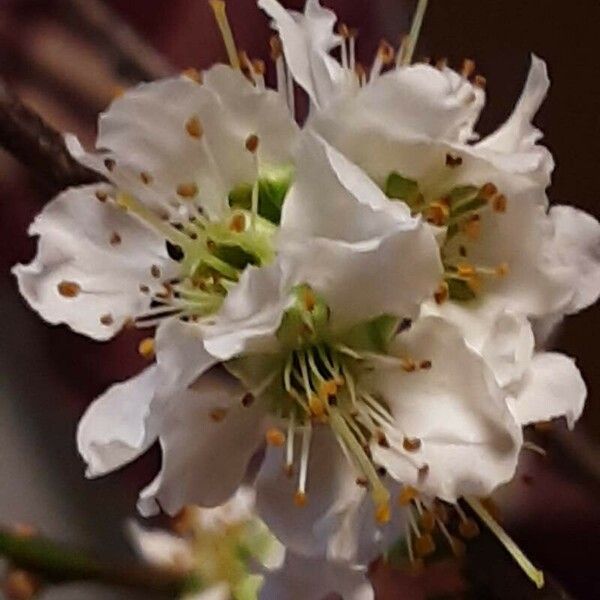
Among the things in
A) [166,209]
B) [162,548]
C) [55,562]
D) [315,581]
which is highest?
[166,209]

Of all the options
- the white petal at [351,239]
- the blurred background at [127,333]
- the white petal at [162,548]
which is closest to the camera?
the white petal at [351,239]

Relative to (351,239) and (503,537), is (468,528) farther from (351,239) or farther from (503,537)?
(351,239)

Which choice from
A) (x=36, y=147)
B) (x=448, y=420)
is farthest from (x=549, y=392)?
(x=36, y=147)

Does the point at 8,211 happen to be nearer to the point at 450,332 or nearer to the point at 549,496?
the point at 549,496

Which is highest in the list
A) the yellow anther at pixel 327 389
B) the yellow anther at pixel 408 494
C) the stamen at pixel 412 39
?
the stamen at pixel 412 39

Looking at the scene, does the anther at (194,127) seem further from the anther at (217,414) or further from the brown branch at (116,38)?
the brown branch at (116,38)

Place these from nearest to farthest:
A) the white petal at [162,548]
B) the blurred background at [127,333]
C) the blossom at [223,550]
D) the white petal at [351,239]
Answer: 1. the white petal at [351,239]
2. the blossom at [223,550]
3. the white petal at [162,548]
4. the blurred background at [127,333]

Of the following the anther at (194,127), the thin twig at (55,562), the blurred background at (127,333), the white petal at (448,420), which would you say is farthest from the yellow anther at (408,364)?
the blurred background at (127,333)
